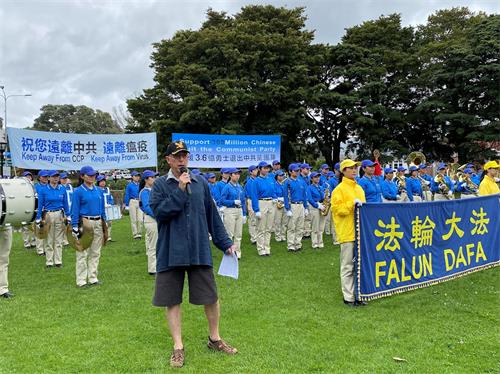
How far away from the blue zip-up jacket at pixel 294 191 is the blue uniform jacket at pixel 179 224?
787 cm

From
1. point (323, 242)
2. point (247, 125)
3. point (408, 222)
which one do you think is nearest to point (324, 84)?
point (247, 125)

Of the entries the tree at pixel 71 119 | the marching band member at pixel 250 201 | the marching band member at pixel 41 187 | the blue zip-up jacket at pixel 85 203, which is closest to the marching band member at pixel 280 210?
the marching band member at pixel 250 201

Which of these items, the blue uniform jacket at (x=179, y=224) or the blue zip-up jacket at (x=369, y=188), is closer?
the blue uniform jacket at (x=179, y=224)

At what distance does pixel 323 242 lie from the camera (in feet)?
45.9

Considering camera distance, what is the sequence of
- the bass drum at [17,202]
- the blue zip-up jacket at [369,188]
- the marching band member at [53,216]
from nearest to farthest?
1. the bass drum at [17,202]
2. the blue zip-up jacket at [369,188]
3. the marching band member at [53,216]

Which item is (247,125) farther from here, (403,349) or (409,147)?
(403,349)

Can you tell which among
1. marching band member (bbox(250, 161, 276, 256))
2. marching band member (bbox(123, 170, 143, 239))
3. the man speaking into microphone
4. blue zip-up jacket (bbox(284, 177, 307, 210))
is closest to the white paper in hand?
the man speaking into microphone

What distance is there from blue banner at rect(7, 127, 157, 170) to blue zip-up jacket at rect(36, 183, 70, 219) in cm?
263

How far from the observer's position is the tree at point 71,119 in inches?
2717

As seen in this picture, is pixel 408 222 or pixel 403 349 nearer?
pixel 403 349

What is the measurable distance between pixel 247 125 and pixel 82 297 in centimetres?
2436

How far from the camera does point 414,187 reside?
1541 cm

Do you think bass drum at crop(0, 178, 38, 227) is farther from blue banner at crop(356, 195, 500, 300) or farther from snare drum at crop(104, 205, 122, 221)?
snare drum at crop(104, 205, 122, 221)

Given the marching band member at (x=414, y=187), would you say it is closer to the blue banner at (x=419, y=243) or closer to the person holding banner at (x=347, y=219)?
the blue banner at (x=419, y=243)
